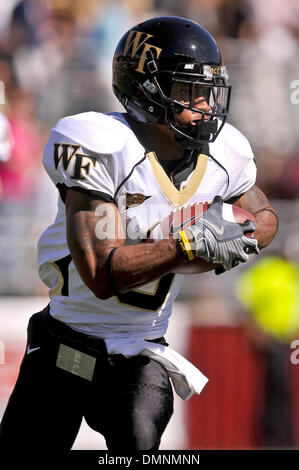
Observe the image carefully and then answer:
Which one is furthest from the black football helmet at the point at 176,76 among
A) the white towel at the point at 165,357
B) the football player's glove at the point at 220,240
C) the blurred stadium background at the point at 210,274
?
the blurred stadium background at the point at 210,274

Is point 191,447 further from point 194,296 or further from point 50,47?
point 50,47

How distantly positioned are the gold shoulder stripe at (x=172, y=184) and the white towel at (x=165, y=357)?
491 mm

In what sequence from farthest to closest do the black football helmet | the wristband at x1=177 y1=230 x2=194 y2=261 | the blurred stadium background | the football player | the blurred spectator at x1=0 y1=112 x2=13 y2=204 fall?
the blurred spectator at x1=0 y1=112 x2=13 y2=204 → the blurred stadium background → the black football helmet → the football player → the wristband at x1=177 y1=230 x2=194 y2=261

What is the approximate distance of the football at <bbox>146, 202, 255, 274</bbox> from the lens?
2.70 meters

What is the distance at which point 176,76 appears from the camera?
9.73ft

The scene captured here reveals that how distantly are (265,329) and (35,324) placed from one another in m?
2.24

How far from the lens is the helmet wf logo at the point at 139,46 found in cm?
303

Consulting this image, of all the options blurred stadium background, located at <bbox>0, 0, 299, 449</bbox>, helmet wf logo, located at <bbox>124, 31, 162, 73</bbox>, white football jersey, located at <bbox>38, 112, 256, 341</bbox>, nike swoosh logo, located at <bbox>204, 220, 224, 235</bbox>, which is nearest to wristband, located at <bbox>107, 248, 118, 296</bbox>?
white football jersey, located at <bbox>38, 112, 256, 341</bbox>

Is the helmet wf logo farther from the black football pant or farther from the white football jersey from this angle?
the black football pant

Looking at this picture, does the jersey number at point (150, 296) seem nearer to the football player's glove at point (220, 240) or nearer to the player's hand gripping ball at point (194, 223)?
the player's hand gripping ball at point (194, 223)

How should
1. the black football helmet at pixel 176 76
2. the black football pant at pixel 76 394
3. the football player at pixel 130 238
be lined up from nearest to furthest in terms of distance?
the football player at pixel 130 238 < the black football pant at pixel 76 394 < the black football helmet at pixel 176 76

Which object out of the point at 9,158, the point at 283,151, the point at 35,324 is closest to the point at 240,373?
the point at 283,151

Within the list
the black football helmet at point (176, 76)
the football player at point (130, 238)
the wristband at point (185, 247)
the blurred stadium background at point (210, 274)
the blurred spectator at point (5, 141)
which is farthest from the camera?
the blurred spectator at point (5, 141)

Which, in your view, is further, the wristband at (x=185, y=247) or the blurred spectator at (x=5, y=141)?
the blurred spectator at (x=5, y=141)
